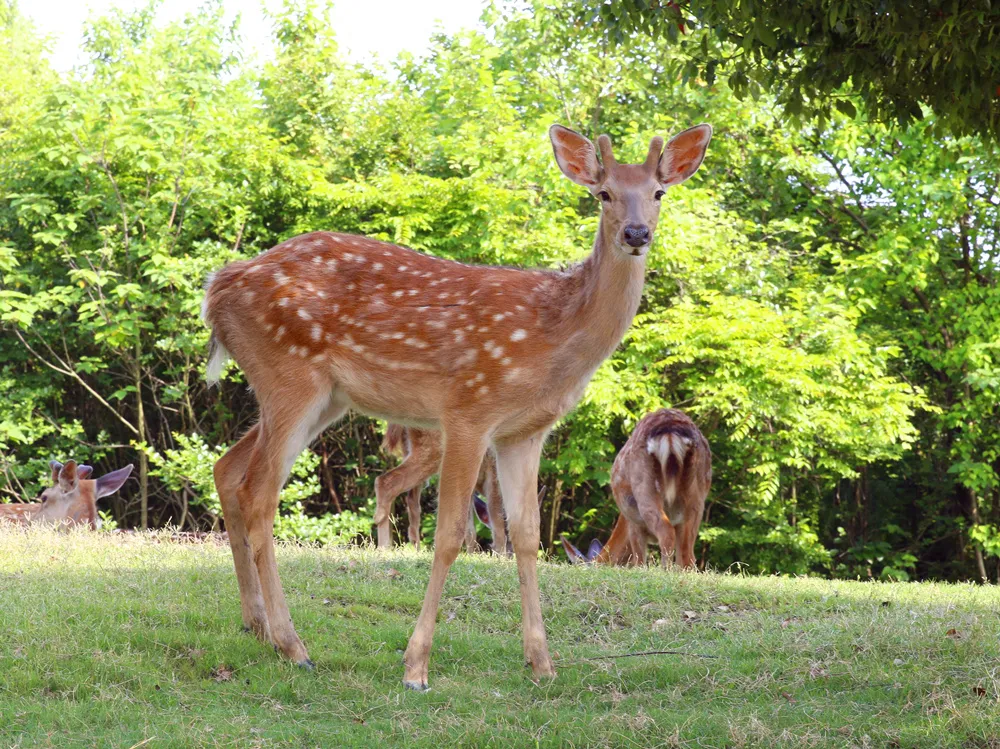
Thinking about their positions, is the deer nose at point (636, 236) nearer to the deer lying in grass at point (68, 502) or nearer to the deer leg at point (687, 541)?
the deer leg at point (687, 541)

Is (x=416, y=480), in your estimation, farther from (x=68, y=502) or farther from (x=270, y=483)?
(x=270, y=483)

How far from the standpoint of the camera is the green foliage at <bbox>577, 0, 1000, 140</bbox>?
5074 mm

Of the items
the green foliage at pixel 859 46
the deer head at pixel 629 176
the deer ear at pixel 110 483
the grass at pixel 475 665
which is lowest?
the grass at pixel 475 665

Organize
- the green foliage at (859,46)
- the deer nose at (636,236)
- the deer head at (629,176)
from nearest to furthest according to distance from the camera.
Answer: the green foliage at (859,46) < the deer nose at (636,236) < the deer head at (629,176)

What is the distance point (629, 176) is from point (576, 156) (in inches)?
14.2

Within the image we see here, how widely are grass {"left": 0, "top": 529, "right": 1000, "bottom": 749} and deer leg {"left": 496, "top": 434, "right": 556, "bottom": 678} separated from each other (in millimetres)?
241

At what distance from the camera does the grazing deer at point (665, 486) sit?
1054 cm

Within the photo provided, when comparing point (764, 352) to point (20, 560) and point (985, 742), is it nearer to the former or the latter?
point (20, 560)

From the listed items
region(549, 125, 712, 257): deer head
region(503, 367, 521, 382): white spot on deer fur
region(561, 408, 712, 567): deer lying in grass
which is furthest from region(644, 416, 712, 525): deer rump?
region(503, 367, 521, 382): white spot on deer fur

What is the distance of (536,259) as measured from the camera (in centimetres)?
1567

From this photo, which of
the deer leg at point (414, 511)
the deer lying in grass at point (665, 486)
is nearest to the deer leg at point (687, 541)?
the deer lying in grass at point (665, 486)

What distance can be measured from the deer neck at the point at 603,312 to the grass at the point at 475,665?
1.49 metres

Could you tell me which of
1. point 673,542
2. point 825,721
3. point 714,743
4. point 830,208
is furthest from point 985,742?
point 830,208

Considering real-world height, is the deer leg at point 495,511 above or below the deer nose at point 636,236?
below
